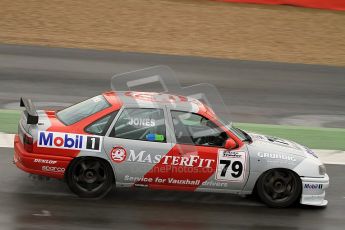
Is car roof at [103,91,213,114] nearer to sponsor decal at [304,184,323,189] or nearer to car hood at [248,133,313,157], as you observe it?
car hood at [248,133,313,157]

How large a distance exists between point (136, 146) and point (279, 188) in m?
2.02

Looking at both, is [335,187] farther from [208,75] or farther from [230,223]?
[208,75]

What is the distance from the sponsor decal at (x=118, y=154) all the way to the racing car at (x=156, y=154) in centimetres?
1

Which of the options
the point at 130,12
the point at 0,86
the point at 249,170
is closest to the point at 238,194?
the point at 249,170

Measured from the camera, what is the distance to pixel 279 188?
9969 mm

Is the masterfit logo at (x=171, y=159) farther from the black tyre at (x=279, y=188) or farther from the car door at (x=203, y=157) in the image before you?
the black tyre at (x=279, y=188)

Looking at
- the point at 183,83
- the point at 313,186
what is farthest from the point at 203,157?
the point at 183,83

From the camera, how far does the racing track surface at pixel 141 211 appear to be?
28.9 ft

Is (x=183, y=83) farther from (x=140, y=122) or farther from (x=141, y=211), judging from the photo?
(x=141, y=211)

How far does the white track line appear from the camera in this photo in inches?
480


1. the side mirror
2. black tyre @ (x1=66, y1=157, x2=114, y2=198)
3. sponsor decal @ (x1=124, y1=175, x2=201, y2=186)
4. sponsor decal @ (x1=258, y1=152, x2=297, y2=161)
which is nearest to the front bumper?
sponsor decal @ (x1=258, y1=152, x2=297, y2=161)

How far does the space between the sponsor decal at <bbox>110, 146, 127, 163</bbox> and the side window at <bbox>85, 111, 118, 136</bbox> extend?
26 centimetres

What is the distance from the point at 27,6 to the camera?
956 inches

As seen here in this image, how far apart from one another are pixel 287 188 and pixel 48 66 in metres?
9.77
